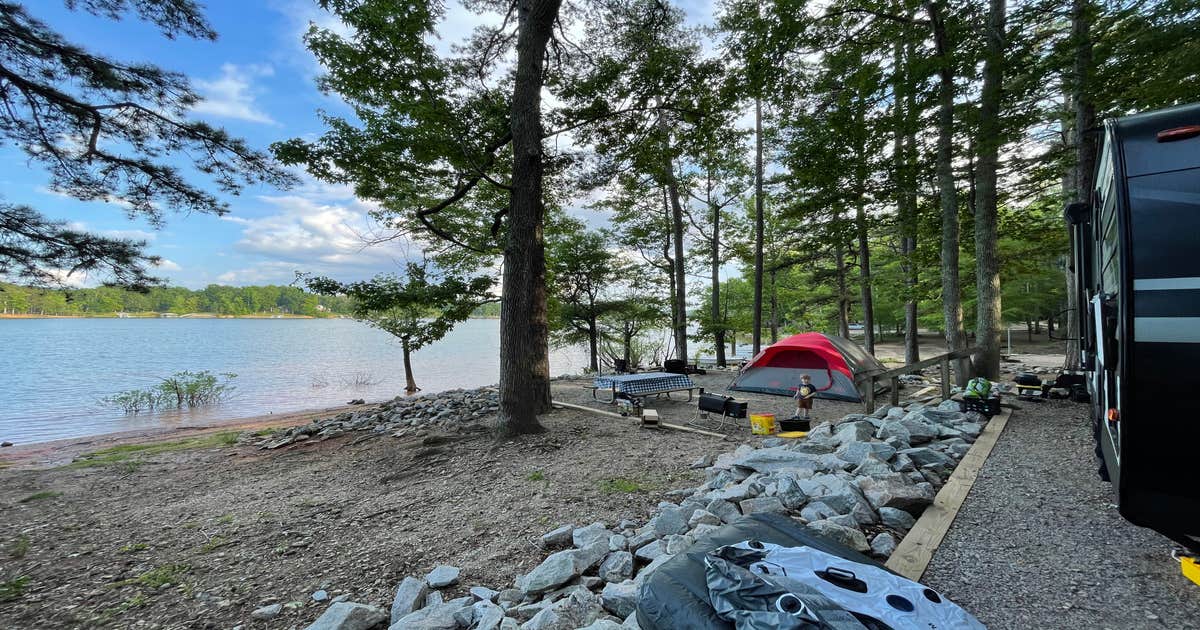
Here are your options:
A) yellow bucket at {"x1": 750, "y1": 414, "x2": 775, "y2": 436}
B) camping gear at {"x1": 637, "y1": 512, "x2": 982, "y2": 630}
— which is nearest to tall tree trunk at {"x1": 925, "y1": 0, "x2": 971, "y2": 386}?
yellow bucket at {"x1": 750, "y1": 414, "x2": 775, "y2": 436}

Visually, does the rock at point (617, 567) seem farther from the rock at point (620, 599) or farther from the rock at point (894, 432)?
the rock at point (894, 432)

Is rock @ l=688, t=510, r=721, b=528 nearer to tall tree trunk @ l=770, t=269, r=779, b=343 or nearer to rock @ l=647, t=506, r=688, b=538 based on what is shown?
rock @ l=647, t=506, r=688, b=538

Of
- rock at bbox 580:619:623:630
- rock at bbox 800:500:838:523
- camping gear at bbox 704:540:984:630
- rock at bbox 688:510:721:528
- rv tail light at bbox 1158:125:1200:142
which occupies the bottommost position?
rock at bbox 688:510:721:528

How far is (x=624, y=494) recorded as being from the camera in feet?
14.9

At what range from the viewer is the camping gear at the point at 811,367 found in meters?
9.63

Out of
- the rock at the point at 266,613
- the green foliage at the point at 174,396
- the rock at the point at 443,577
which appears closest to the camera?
the rock at the point at 266,613

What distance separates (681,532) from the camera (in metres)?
3.27

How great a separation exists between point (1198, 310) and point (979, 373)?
26.1ft

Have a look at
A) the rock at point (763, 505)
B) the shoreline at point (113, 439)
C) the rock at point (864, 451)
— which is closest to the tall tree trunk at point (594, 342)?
the shoreline at point (113, 439)

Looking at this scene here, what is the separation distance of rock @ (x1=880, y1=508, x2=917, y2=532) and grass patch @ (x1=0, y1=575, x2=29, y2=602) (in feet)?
20.6

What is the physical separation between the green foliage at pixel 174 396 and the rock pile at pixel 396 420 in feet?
29.2

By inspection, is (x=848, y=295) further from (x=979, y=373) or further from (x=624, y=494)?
(x=624, y=494)

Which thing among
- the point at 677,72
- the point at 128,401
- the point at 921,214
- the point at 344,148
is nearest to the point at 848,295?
the point at 921,214

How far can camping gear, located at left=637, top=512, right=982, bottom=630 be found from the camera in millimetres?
1732
